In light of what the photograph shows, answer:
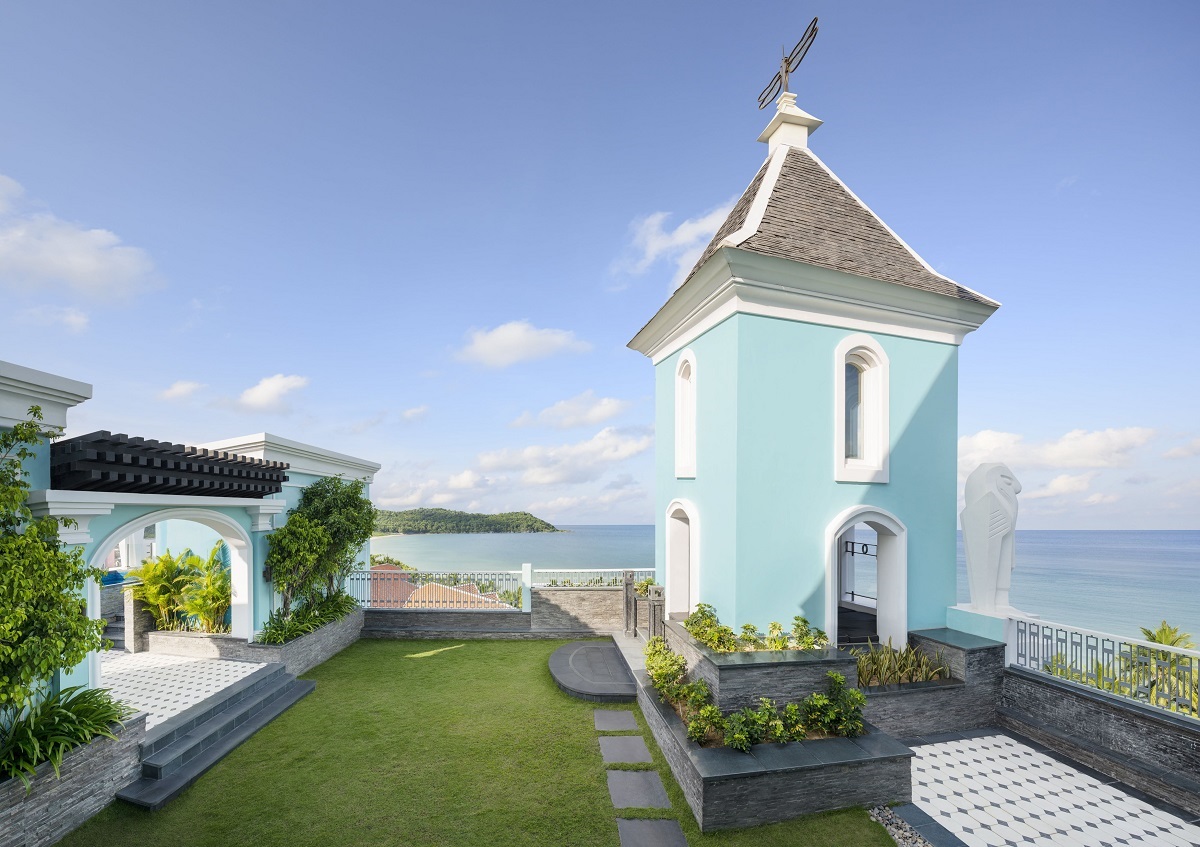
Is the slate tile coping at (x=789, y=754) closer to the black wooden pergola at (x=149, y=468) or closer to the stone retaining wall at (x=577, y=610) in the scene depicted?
the stone retaining wall at (x=577, y=610)

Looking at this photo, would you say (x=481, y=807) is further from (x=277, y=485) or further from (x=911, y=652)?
(x=277, y=485)

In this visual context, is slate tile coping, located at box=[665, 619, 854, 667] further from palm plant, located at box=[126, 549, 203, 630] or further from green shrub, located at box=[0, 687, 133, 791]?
palm plant, located at box=[126, 549, 203, 630]

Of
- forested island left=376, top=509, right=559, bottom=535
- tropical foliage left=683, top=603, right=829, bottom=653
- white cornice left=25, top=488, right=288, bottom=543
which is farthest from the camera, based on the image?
forested island left=376, top=509, right=559, bottom=535

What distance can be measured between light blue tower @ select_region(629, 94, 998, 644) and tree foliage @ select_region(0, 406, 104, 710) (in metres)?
6.25

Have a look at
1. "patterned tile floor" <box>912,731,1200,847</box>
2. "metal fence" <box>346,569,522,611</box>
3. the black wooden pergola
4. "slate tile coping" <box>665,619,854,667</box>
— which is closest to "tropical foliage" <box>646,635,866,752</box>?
"slate tile coping" <box>665,619,854,667</box>

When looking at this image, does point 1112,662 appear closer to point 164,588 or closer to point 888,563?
point 888,563

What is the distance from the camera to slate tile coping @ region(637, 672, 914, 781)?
466 cm

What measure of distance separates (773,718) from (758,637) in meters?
0.96

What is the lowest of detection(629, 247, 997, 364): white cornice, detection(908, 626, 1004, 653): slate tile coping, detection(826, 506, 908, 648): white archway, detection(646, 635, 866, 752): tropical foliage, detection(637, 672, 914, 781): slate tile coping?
detection(637, 672, 914, 781): slate tile coping

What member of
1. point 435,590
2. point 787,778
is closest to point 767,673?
point 787,778

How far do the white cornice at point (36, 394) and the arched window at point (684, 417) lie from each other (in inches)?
270

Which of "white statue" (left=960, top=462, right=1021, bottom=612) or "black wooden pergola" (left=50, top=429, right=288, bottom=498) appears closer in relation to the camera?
"black wooden pergola" (left=50, top=429, right=288, bottom=498)

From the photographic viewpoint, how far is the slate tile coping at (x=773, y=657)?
5438 millimetres

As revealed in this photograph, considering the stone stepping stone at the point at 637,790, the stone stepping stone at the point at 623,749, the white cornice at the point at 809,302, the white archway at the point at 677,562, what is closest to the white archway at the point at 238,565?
the stone stepping stone at the point at 623,749
